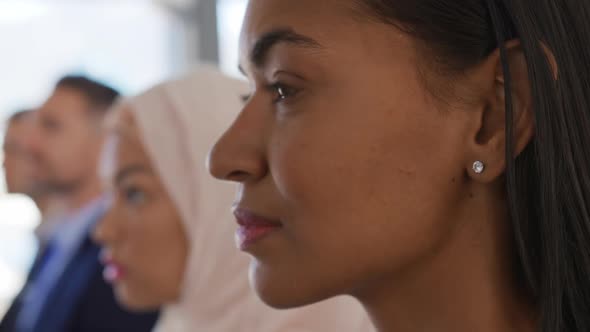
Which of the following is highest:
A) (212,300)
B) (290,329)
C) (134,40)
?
(290,329)

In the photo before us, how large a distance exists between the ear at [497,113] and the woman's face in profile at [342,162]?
2 cm

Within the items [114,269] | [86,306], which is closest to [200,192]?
[114,269]

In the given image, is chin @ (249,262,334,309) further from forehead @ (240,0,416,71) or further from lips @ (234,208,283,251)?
forehead @ (240,0,416,71)

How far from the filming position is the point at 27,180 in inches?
132

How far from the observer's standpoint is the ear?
113 centimetres

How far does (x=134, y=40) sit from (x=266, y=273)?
3937 millimetres

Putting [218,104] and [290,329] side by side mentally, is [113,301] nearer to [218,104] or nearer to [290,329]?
[218,104]

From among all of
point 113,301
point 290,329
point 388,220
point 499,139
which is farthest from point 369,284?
point 113,301

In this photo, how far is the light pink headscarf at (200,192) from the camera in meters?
2.10

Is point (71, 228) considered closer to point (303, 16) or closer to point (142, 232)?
point (142, 232)

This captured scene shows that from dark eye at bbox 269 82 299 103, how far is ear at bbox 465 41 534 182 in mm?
223

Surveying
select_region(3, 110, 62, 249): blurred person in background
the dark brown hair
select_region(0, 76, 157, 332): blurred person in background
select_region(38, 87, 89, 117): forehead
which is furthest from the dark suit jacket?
the dark brown hair

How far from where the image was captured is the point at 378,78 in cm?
111

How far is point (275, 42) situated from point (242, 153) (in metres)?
0.14
